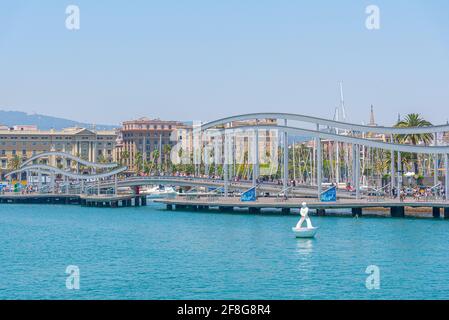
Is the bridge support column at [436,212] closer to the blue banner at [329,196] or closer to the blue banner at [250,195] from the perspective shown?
the blue banner at [329,196]

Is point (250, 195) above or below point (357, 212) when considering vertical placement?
above

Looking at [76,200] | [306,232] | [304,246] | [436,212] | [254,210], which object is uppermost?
[76,200]

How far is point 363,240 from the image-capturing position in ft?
237

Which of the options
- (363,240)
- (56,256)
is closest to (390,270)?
(363,240)

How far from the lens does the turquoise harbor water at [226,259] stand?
48562 mm

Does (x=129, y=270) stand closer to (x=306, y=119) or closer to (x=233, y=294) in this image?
(x=233, y=294)

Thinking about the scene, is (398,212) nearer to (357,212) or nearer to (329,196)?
(357,212)

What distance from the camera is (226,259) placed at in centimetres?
6109

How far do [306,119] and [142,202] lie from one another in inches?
1582

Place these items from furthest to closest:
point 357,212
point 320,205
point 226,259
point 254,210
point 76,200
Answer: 1. point 76,200
2. point 254,210
3. point 357,212
4. point 320,205
5. point 226,259

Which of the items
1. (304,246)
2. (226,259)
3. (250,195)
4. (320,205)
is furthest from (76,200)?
(226,259)

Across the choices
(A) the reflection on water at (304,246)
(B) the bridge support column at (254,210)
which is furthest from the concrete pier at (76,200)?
(A) the reflection on water at (304,246)

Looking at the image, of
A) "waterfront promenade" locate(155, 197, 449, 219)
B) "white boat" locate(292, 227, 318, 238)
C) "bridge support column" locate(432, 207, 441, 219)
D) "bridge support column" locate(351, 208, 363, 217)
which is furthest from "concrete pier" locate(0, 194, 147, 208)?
"white boat" locate(292, 227, 318, 238)

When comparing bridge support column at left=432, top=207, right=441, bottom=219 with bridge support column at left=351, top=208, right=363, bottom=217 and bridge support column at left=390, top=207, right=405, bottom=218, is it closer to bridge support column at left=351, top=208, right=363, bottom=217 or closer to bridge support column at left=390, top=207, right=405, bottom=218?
bridge support column at left=390, top=207, right=405, bottom=218
